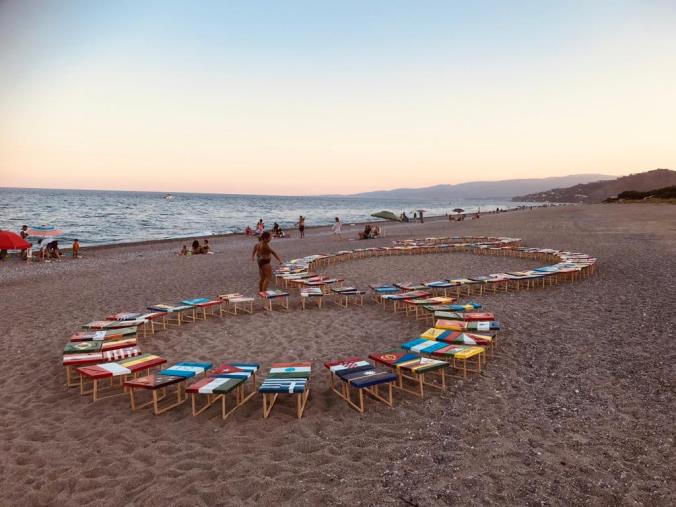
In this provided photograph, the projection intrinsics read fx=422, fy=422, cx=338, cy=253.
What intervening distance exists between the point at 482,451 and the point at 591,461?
3.23ft

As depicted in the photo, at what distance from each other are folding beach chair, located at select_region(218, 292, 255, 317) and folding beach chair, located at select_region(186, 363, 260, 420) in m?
4.10

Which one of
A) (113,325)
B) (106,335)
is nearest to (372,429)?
(106,335)

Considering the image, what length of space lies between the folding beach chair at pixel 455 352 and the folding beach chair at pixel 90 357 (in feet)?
14.4

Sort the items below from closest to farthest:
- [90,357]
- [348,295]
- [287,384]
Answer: [287,384], [90,357], [348,295]

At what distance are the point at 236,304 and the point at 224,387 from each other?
6.41 m

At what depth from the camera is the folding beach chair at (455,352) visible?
6.13m

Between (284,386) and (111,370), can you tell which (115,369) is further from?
(284,386)

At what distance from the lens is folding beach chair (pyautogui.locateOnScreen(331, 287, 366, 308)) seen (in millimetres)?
10498

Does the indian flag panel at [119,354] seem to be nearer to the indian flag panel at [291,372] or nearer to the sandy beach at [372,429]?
the sandy beach at [372,429]

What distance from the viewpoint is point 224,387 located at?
5102mm

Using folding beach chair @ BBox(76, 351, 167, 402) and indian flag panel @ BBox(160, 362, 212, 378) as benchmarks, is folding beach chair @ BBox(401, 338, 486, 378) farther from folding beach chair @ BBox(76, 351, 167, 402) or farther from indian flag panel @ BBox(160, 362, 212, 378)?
folding beach chair @ BBox(76, 351, 167, 402)

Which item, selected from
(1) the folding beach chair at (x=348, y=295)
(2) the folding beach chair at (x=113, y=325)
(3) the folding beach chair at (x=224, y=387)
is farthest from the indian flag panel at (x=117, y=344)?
(1) the folding beach chair at (x=348, y=295)

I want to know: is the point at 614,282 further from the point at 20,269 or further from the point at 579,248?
the point at 20,269

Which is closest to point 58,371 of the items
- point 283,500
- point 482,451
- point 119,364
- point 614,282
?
point 119,364
